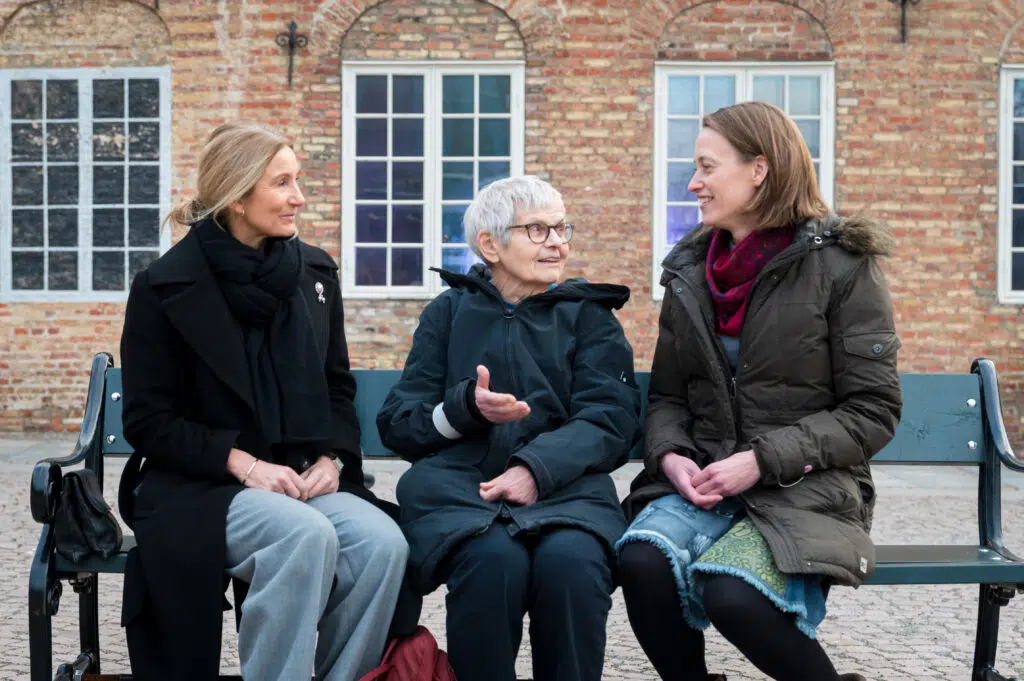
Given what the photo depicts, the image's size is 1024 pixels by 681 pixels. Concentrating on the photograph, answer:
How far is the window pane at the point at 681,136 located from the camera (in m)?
11.0

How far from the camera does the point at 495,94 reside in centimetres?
1090

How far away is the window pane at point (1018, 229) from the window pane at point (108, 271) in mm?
7912

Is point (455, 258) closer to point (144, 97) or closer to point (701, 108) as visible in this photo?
point (701, 108)

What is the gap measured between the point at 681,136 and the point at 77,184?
5.39 m

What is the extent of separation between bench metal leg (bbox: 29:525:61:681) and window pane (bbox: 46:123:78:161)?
856 centimetres

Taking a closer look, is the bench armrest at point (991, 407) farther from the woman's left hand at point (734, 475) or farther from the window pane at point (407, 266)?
the window pane at point (407, 266)

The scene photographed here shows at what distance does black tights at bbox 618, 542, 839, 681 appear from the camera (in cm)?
302

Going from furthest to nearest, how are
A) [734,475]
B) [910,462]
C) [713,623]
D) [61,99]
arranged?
1. [61,99]
2. [910,462]
3. [734,475]
4. [713,623]

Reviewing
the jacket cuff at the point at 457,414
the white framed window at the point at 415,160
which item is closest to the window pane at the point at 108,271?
the white framed window at the point at 415,160

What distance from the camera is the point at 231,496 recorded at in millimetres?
3254

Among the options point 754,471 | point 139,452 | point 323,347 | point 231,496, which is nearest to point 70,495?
point 139,452

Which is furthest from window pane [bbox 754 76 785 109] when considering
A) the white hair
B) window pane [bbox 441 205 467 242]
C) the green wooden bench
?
the white hair

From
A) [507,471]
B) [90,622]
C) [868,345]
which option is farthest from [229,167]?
[868,345]

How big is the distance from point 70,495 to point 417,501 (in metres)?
0.92
